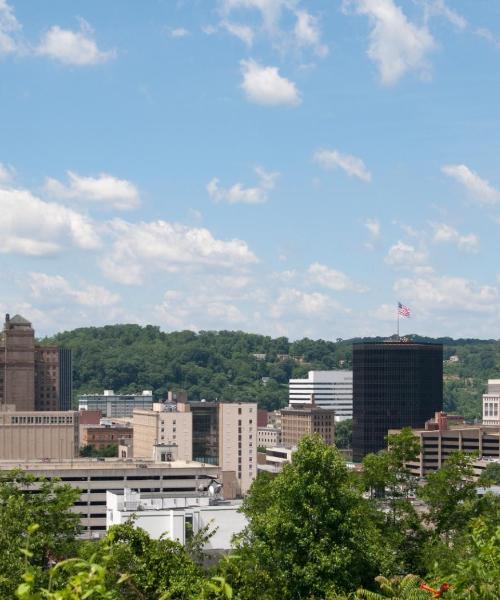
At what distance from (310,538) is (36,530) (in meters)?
10.5

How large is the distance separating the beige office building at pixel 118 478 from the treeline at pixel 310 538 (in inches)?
3441

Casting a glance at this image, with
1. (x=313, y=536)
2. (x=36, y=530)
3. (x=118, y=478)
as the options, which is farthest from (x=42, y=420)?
(x=36, y=530)

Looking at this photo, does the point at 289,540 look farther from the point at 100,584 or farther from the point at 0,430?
the point at 0,430

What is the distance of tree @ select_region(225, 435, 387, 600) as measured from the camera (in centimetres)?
4909

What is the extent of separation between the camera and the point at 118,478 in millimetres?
152500

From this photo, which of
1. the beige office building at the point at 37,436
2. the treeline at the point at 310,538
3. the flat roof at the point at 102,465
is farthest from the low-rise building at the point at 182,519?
the beige office building at the point at 37,436

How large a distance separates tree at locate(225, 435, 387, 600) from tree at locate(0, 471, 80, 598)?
7.26 meters

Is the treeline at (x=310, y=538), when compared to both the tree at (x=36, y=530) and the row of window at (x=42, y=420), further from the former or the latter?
the row of window at (x=42, y=420)

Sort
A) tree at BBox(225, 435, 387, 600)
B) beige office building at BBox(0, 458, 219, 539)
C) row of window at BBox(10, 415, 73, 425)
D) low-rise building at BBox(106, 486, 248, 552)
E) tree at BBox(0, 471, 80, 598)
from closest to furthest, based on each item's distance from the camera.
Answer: tree at BBox(0, 471, 80, 598)
tree at BBox(225, 435, 387, 600)
low-rise building at BBox(106, 486, 248, 552)
beige office building at BBox(0, 458, 219, 539)
row of window at BBox(10, 415, 73, 425)


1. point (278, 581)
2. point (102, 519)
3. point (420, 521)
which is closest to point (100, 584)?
point (278, 581)

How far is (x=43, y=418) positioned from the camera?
647ft

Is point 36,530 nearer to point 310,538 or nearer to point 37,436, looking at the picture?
point 310,538

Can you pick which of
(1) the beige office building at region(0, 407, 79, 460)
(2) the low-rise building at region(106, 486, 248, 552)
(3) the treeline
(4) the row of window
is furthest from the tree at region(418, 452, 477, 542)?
(4) the row of window

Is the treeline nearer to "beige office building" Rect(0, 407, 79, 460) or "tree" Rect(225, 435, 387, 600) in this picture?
"tree" Rect(225, 435, 387, 600)
